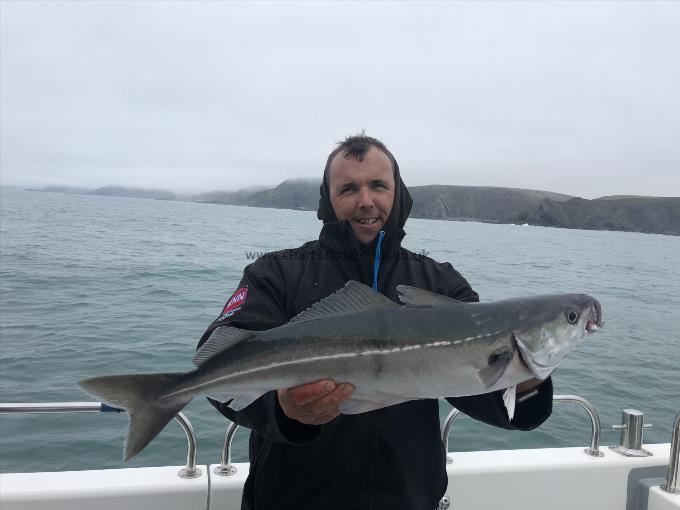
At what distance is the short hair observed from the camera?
13.6 ft

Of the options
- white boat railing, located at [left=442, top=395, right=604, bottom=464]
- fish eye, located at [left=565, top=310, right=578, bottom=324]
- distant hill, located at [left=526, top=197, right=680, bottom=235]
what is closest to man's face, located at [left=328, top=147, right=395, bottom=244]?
fish eye, located at [left=565, top=310, right=578, bottom=324]

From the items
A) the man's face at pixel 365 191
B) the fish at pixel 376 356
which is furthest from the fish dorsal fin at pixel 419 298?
the man's face at pixel 365 191

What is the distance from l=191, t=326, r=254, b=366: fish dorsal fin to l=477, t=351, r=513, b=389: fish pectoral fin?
1429mm

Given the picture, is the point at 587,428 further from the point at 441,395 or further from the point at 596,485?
the point at 441,395

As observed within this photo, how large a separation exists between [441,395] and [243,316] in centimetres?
144

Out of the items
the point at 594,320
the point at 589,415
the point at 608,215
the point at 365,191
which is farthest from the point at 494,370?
the point at 608,215

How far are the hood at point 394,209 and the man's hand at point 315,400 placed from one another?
4.83 feet

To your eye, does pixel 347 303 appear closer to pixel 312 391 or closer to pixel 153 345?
pixel 312 391

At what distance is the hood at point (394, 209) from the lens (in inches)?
163

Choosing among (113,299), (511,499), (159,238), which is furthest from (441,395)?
(159,238)

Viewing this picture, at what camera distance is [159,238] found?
4953 centimetres

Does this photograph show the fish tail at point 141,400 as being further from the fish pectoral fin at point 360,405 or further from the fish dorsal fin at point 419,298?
the fish dorsal fin at point 419,298

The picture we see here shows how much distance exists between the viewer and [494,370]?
2900mm

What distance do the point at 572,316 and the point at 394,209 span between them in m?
1.72
